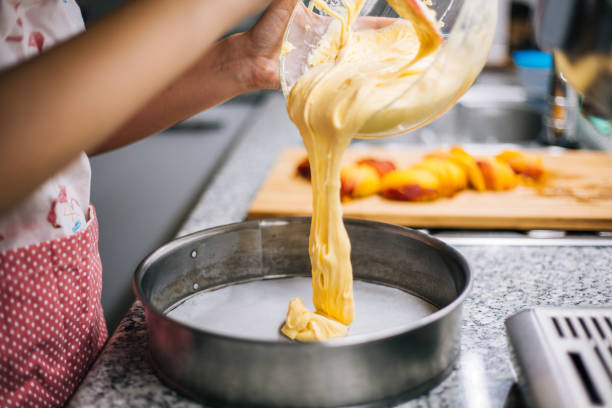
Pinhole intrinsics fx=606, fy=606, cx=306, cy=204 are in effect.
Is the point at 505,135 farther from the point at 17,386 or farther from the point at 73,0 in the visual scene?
the point at 17,386

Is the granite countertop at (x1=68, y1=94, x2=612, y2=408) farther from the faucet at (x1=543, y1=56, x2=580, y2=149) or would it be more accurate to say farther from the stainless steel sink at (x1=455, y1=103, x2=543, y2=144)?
the stainless steel sink at (x1=455, y1=103, x2=543, y2=144)

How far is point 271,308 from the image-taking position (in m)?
0.87

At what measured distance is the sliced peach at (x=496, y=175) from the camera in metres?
1.36

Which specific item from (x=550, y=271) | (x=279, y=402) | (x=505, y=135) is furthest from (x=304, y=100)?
(x=505, y=135)

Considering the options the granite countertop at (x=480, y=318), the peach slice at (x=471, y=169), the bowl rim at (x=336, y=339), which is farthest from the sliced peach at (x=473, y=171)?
the bowl rim at (x=336, y=339)

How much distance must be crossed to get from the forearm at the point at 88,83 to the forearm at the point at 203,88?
442 millimetres

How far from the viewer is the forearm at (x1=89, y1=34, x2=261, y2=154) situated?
3.28 ft

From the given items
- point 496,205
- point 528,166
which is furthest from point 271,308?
point 528,166

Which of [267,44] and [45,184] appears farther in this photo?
[267,44]

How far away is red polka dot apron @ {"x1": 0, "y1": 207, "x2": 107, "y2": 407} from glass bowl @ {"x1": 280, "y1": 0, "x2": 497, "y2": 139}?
0.38 meters

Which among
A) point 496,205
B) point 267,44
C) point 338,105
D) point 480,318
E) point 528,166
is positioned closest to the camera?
point 338,105

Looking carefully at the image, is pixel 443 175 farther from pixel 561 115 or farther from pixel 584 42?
pixel 584 42

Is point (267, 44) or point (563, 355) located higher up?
point (267, 44)

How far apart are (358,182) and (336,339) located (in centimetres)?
78
